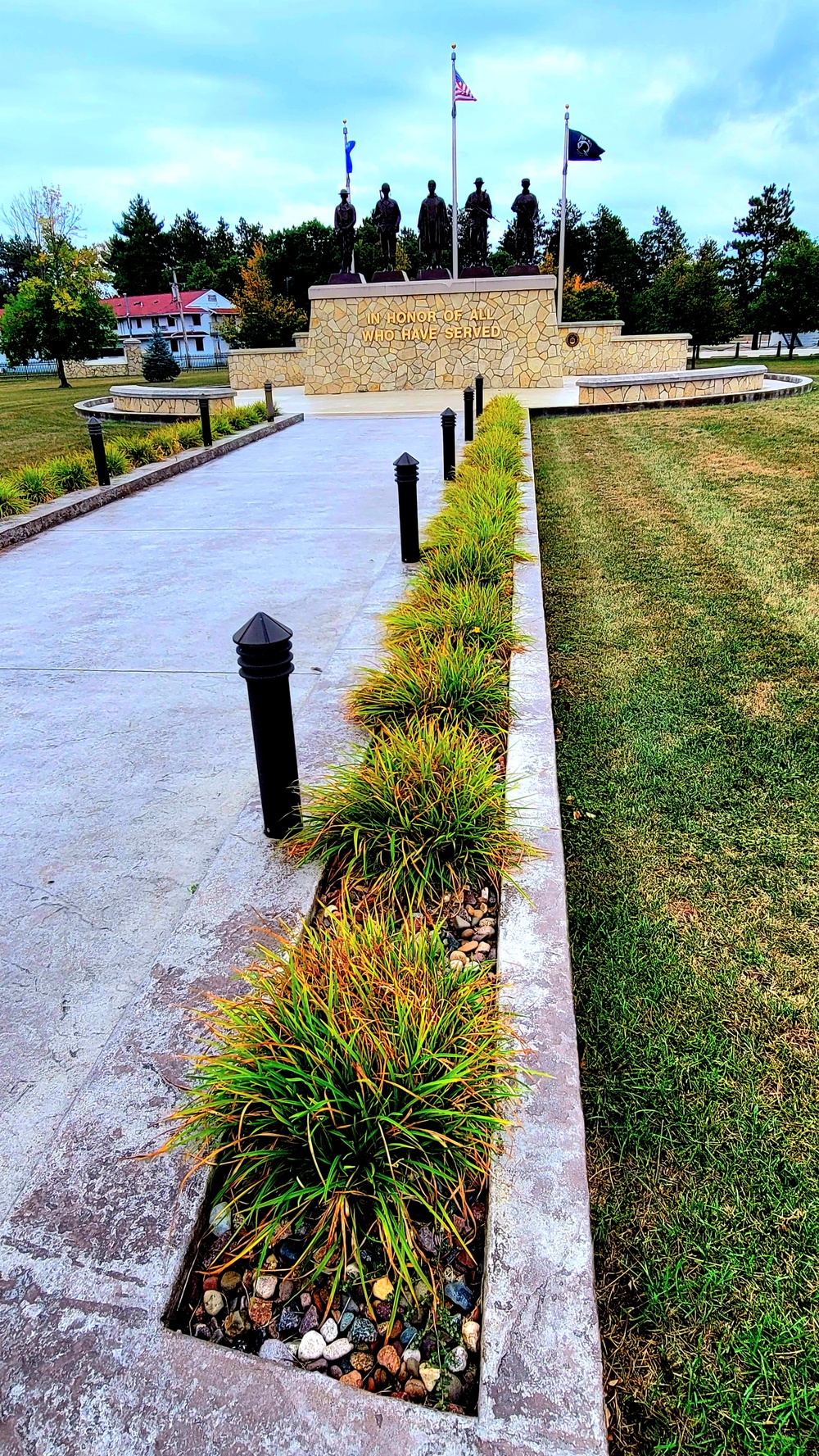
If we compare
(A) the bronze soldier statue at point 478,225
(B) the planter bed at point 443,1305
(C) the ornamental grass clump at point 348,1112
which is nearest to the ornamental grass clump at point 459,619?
(C) the ornamental grass clump at point 348,1112

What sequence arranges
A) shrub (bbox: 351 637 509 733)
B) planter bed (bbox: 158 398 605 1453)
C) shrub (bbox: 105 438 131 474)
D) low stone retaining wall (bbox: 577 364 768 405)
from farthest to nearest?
low stone retaining wall (bbox: 577 364 768 405) → shrub (bbox: 105 438 131 474) → shrub (bbox: 351 637 509 733) → planter bed (bbox: 158 398 605 1453)

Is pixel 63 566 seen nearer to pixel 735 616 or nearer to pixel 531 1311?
pixel 735 616

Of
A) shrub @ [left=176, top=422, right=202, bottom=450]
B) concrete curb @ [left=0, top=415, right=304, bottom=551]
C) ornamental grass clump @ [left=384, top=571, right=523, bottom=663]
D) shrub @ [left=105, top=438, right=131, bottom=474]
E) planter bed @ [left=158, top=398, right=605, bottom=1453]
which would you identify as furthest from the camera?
shrub @ [left=176, top=422, right=202, bottom=450]

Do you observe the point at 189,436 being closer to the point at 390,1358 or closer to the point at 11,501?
the point at 11,501

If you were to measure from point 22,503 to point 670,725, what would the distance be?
746 cm

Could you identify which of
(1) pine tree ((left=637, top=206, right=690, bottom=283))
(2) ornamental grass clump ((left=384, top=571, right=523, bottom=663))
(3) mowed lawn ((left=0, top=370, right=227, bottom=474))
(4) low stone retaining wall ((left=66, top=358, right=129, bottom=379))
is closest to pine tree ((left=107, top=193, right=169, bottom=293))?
(4) low stone retaining wall ((left=66, top=358, right=129, bottom=379))

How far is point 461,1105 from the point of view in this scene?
191 centimetres

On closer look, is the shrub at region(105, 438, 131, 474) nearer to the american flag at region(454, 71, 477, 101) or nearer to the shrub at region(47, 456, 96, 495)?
the shrub at region(47, 456, 96, 495)

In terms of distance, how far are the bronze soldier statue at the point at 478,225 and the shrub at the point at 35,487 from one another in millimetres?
19470

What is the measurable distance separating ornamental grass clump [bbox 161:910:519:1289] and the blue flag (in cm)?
2795

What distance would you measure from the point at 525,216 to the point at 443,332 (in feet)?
13.0

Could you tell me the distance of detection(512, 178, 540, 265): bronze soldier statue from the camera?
23.5m

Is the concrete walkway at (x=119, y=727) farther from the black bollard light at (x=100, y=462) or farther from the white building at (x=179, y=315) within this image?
the white building at (x=179, y=315)

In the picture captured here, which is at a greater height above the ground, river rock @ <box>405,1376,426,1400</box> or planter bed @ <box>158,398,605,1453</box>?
planter bed @ <box>158,398,605,1453</box>
